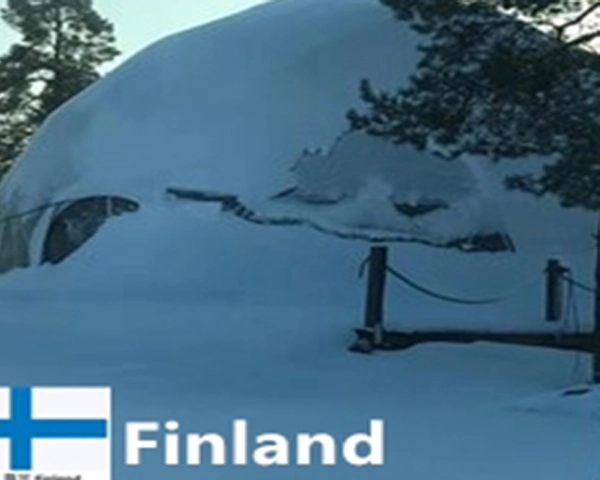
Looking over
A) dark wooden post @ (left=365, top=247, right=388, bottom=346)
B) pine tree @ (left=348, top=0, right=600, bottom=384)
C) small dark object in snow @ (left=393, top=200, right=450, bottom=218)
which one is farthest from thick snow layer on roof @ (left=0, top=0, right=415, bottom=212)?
pine tree @ (left=348, top=0, right=600, bottom=384)

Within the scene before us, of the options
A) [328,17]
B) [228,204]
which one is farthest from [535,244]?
[328,17]

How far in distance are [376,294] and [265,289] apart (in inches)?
344

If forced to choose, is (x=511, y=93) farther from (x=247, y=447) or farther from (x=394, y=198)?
(x=394, y=198)

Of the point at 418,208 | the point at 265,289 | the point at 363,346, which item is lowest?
the point at 363,346

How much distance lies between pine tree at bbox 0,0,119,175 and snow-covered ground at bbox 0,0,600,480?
43.0 ft

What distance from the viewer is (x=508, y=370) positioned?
49.0 feet

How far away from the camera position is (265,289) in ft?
80.6

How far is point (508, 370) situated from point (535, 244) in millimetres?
12107

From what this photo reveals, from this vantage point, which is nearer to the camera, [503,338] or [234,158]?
[503,338]

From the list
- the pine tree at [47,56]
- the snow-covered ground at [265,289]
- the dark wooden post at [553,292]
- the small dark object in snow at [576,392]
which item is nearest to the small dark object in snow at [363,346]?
the snow-covered ground at [265,289]

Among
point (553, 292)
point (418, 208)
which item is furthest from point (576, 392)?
point (418, 208)

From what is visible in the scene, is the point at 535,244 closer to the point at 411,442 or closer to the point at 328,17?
the point at 328,17

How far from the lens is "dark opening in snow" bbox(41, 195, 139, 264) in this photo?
29.3 metres

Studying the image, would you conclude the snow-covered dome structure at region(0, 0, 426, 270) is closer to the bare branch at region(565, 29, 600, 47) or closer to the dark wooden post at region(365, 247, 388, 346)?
the dark wooden post at region(365, 247, 388, 346)
